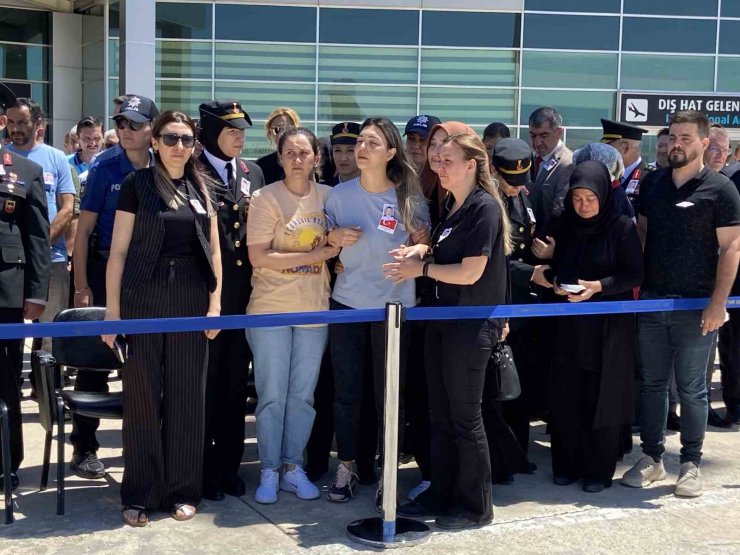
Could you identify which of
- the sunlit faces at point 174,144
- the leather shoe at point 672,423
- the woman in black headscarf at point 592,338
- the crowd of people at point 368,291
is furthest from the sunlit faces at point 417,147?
the leather shoe at point 672,423

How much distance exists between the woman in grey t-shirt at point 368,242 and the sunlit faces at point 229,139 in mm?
584

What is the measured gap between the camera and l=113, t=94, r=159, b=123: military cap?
5.14 meters

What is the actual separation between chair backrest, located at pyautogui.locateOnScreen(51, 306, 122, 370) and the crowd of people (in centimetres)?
20

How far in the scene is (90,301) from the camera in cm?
535

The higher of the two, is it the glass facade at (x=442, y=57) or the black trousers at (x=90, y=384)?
the glass facade at (x=442, y=57)

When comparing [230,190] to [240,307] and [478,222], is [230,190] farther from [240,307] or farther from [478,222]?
[478,222]

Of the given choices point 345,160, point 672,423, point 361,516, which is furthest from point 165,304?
point 672,423

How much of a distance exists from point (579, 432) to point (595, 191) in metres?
1.41

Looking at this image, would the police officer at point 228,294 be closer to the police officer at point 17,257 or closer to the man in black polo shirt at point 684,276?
the police officer at point 17,257

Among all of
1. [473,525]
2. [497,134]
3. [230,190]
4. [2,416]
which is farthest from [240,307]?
[497,134]

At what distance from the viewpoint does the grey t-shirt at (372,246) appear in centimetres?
475

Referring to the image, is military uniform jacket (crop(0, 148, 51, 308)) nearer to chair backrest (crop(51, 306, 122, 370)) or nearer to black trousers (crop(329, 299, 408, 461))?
chair backrest (crop(51, 306, 122, 370))

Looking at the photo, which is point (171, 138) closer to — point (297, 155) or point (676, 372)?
point (297, 155)

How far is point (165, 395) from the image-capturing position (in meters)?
4.59
